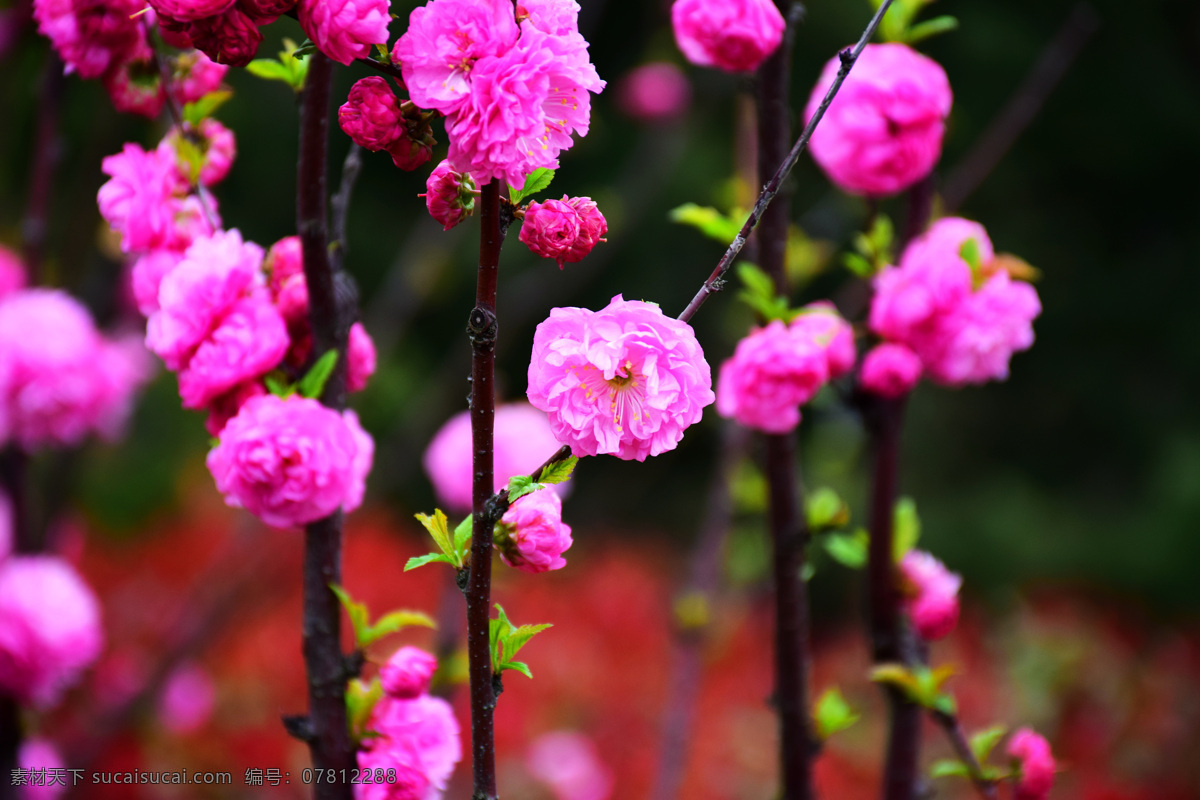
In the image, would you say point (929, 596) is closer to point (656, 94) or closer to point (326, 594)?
point (326, 594)

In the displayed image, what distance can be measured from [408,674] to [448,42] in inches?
16.1

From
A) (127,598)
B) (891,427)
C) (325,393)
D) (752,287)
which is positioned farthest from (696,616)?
(127,598)

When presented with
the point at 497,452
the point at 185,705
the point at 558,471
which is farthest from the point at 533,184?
the point at 185,705

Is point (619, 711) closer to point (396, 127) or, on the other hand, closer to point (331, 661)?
point (331, 661)

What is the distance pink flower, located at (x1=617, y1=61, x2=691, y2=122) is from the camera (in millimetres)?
1872

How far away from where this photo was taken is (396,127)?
1.43ft

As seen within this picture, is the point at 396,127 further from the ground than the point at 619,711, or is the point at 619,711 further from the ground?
the point at 396,127

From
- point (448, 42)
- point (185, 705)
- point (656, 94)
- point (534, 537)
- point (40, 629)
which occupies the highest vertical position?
point (656, 94)

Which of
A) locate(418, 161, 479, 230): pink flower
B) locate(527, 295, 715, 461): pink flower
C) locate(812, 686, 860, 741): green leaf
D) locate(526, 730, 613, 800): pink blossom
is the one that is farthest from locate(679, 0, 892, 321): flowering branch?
locate(526, 730, 613, 800): pink blossom

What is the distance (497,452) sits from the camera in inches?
45.3

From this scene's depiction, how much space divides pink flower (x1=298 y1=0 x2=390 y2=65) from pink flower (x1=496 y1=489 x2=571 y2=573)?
0.84ft

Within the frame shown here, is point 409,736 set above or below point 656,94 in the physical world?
below

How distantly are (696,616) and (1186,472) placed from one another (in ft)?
11.0

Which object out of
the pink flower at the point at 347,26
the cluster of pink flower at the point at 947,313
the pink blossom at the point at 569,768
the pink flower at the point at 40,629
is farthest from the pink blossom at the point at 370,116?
the pink blossom at the point at 569,768
